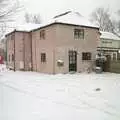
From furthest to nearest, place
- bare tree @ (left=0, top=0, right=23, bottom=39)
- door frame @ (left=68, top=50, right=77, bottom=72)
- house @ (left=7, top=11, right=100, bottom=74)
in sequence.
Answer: door frame @ (left=68, top=50, right=77, bottom=72), house @ (left=7, top=11, right=100, bottom=74), bare tree @ (left=0, top=0, right=23, bottom=39)

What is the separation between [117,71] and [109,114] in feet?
29.1

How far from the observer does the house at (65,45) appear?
42.0ft

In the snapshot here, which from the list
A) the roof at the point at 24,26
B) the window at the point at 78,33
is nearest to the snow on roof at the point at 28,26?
the roof at the point at 24,26

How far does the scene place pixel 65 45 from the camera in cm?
1298

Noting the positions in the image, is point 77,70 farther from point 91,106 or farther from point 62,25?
point 91,106

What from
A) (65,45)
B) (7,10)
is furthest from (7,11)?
(65,45)

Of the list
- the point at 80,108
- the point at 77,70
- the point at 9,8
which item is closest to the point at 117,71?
the point at 77,70

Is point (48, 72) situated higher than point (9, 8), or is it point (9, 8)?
point (9, 8)

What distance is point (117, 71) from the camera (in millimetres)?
12391

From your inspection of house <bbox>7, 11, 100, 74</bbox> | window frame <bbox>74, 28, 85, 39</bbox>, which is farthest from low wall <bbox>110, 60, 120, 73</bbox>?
window frame <bbox>74, 28, 85, 39</bbox>

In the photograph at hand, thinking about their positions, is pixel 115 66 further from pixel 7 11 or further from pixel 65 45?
pixel 7 11

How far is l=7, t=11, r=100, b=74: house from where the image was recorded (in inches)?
504

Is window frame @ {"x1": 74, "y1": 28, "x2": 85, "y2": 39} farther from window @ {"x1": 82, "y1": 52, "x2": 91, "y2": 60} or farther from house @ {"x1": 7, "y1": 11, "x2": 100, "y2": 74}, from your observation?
window @ {"x1": 82, "y1": 52, "x2": 91, "y2": 60}

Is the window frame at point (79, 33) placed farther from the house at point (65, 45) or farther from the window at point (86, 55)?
the window at point (86, 55)
